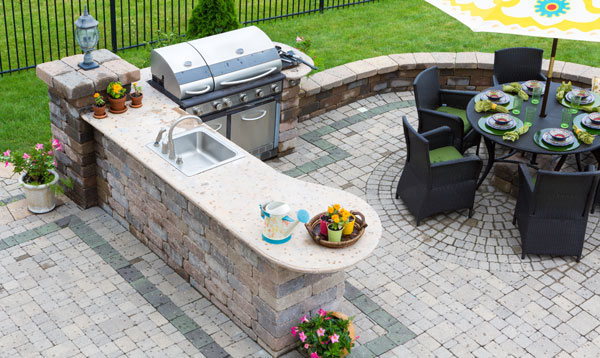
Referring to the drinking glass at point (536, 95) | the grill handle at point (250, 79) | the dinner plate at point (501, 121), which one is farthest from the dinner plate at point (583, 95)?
the grill handle at point (250, 79)

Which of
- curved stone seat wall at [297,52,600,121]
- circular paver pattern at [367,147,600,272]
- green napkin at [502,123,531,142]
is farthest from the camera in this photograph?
curved stone seat wall at [297,52,600,121]

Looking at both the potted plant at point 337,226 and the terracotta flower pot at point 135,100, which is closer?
the potted plant at point 337,226

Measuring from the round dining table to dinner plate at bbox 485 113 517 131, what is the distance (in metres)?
0.12

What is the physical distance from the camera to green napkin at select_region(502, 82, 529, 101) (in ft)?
30.9

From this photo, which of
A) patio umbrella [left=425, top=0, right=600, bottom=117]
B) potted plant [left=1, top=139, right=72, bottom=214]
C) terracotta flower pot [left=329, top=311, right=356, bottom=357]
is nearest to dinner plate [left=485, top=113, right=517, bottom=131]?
patio umbrella [left=425, top=0, right=600, bottom=117]

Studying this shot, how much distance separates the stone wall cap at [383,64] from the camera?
37.1 feet

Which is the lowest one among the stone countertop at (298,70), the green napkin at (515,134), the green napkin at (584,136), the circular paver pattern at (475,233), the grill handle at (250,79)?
the circular paver pattern at (475,233)

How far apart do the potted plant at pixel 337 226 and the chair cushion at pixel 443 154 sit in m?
2.74

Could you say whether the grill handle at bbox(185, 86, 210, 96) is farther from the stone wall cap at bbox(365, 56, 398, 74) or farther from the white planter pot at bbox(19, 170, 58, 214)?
the stone wall cap at bbox(365, 56, 398, 74)

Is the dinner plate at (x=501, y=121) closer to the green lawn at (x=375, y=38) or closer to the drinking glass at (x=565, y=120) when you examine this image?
the drinking glass at (x=565, y=120)

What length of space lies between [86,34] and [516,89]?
5.15 metres

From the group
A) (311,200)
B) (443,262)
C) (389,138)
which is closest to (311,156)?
(389,138)

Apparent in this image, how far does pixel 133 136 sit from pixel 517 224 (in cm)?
431

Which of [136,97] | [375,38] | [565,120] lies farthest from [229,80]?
[375,38]
